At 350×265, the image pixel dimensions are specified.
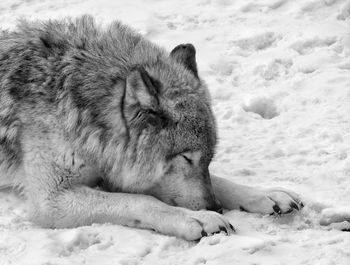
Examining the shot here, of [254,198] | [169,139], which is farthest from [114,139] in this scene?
[254,198]

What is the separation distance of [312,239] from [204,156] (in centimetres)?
94

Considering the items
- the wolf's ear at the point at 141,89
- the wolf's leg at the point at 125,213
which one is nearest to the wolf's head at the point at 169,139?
the wolf's ear at the point at 141,89

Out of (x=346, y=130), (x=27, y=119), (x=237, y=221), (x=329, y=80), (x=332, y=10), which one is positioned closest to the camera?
(x=237, y=221)

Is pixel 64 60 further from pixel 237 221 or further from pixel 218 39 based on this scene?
pixel 218 39

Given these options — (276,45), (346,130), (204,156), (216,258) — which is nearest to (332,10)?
(276,45)

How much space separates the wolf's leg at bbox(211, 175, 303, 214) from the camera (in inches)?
183

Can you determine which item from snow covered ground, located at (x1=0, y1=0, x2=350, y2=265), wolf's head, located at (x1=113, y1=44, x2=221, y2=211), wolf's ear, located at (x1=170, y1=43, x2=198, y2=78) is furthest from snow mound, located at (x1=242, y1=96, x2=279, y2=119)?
wolf's head, located at (x1=113, y1=44, x2=221, y2=211)

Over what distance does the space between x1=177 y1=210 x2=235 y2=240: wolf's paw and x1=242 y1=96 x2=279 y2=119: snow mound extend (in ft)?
7.13

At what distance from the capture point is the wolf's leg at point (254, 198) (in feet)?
15.3

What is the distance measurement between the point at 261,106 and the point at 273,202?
193 centimetres

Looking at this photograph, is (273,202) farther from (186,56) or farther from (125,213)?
(186,56)

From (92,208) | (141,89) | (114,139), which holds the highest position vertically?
(141,89)

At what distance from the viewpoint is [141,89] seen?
4.57 meters

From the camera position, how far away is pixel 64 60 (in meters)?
5.01
